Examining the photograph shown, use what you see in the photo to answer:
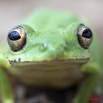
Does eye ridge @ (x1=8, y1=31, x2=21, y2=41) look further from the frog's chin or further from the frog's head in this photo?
the frog's chin

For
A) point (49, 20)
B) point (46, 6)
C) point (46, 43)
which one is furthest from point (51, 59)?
point (46, 6)

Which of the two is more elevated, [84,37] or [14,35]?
[14,35]

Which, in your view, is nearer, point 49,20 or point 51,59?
point 51,59

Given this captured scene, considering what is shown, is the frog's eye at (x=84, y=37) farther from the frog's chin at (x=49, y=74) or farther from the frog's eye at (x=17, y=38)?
the frog's eye at (x=17, y=38)

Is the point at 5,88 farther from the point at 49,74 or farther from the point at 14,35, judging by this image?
the point at 14,35

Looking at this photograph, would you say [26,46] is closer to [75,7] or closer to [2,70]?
[2,70]

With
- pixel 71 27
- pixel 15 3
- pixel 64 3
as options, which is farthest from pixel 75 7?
pixel 71 27

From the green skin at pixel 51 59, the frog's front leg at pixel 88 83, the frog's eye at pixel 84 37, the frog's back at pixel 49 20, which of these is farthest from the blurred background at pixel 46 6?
the frog's eye at pixel 84 37
